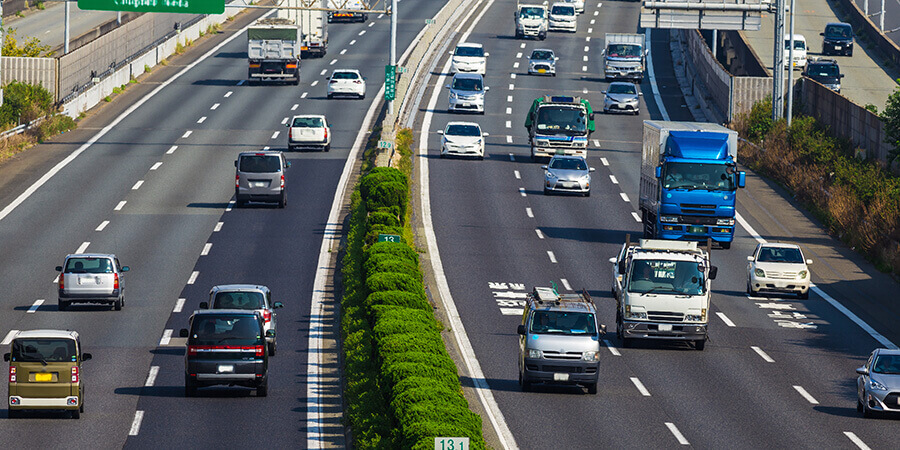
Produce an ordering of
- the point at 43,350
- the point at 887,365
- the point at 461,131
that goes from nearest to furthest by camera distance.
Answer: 1. the point at 43,350
2. the point at 887,365
3. the point at 461,131

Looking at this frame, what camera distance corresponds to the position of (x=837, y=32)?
327ft

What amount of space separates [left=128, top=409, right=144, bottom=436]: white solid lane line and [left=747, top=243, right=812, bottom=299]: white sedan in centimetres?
2177

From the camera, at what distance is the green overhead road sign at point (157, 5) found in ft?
198

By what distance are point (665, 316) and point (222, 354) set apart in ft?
38.0

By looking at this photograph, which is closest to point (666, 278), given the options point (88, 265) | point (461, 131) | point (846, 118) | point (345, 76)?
point (88, 265)

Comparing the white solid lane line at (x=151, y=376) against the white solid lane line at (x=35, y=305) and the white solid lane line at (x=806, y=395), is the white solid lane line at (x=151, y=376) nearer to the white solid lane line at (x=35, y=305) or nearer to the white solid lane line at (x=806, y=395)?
the white solid lane line at (x=35, y=305)

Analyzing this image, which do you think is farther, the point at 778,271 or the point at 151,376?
the point at 778,271

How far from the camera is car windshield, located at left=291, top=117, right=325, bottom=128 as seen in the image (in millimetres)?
67688

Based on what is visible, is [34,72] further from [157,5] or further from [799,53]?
[799,53]

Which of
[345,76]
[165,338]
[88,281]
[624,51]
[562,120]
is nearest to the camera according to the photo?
[165,338]

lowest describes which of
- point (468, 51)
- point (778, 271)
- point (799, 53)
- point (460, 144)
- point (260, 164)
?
point (778, 271)

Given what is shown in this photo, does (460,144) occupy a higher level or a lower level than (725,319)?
higher

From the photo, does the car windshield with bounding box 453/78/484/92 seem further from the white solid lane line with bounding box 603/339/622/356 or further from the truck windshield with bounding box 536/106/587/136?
the white solid lane line with bounding box 603/339/622/356

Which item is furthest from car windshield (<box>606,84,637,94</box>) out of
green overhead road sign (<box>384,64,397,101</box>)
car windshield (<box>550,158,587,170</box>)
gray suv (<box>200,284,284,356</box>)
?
gray suv (<box>200,284,284,356</box>)
